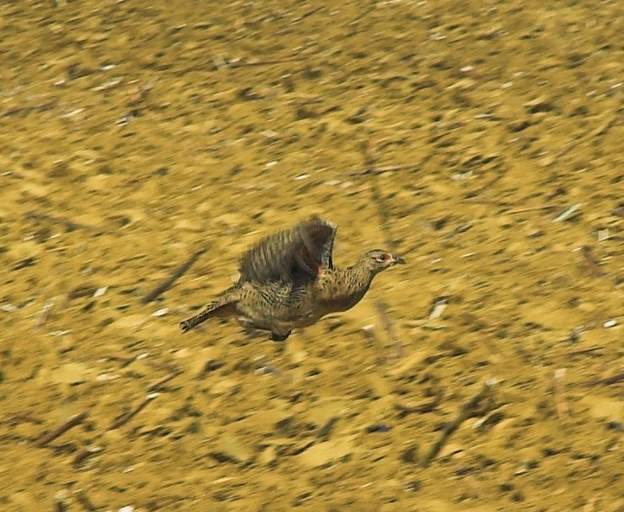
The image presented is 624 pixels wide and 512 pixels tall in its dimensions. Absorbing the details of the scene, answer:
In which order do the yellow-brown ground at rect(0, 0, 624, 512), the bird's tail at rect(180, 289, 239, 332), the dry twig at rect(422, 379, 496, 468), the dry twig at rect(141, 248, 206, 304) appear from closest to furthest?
the dry twig at rect(422, 379, 496, 468)
the yellow-brown ground at rect(0, 0, 624, 512)
the bird's tail at rect(180, 289, 239, 332)
the dry twig at rect(141, 248, 206, 304)

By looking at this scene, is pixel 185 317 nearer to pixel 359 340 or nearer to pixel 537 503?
pixel 359 340

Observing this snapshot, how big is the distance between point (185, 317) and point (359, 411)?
1.36 m

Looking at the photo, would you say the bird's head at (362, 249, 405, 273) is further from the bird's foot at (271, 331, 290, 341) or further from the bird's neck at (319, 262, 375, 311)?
the bird's foot at (271, 331, 290, 341)

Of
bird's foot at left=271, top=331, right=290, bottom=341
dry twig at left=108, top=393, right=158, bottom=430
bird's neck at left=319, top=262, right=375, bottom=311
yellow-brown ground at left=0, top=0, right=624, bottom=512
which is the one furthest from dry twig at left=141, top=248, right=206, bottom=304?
bird's neck at left=319, top=262, right=375, bottom=311

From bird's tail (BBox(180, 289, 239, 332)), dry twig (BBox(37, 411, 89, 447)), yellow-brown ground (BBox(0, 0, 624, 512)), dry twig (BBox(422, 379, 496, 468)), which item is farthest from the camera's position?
dry twig (BBox(37, 411, 89, 447))

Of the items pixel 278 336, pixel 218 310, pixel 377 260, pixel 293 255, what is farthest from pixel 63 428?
pixel 377 260

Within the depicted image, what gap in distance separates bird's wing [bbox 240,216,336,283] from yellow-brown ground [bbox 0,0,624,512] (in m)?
0.43

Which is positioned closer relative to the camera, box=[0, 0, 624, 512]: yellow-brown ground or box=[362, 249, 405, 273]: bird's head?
box=[0, 0, 624, 512]: yellow-brown ground

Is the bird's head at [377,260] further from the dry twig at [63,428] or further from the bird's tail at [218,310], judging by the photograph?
the dry twig at [63,428]

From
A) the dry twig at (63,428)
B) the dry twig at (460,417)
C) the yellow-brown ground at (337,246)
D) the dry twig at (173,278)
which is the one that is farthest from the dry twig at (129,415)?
the dry twig at (460,417)

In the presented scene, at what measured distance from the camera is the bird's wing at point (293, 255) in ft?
20.8

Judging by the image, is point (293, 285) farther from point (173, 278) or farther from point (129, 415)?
point (173, 278)

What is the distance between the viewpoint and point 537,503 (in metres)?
5.30

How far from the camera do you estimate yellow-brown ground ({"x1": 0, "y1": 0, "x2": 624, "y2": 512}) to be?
588 cm
